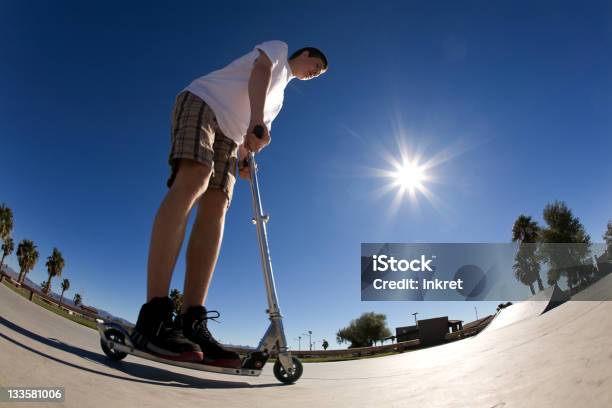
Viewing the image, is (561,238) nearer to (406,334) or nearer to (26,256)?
(406,334)

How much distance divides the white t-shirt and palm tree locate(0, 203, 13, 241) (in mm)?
42351

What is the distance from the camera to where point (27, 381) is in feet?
2.20

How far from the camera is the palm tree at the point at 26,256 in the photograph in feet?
121

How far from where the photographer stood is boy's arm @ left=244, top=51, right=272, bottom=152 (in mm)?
1799

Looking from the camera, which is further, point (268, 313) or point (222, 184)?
point (222, 184)

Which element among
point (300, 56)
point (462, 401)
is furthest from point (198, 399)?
point (300, 56)

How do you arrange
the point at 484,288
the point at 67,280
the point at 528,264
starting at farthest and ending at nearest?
the point at 67,280, the point at 528,264, the point at 484,288

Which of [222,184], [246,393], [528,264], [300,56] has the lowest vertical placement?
[246,393]

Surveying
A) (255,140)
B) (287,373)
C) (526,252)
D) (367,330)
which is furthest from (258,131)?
(367,330)

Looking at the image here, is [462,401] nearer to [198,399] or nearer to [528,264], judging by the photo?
[198,399]

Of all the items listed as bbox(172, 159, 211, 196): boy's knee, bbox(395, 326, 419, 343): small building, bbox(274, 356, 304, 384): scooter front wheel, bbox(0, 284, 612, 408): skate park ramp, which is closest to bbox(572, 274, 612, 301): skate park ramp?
bbox(0, 284, 612, 408): skate park ramp

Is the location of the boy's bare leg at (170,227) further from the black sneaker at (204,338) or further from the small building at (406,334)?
the small building at (406,334)

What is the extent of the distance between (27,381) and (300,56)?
2.19 m

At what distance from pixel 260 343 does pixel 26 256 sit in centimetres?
4834
